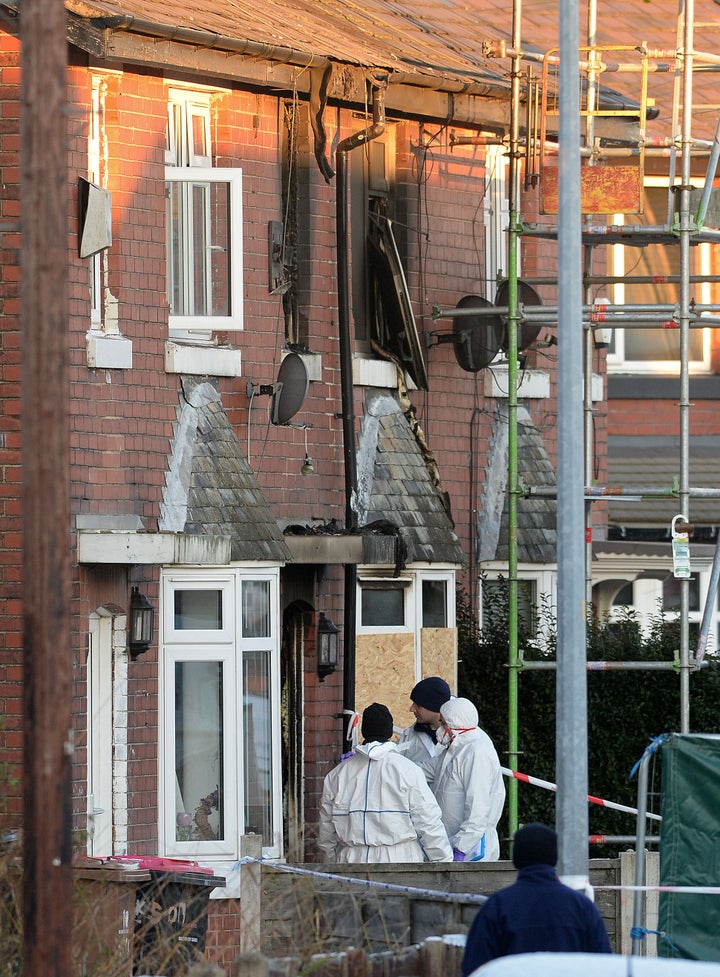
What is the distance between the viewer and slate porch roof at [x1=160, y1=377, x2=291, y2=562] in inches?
526

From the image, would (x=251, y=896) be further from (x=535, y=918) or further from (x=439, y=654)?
(x=439, y=654)

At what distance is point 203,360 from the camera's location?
13695 mm

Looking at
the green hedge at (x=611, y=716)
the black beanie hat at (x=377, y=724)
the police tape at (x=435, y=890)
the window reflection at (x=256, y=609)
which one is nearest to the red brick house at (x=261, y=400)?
the window reflection at (x=256, y=609)

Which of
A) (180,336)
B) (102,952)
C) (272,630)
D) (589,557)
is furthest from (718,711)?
(102,952)

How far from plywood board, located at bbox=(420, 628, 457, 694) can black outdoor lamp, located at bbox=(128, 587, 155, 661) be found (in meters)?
2.61

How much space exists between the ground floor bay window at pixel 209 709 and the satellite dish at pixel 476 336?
109 inches

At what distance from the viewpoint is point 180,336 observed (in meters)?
13.8

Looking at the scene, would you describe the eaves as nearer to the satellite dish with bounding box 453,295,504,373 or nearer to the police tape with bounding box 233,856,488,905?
the satellite dish with bounding box 453,295,504,373

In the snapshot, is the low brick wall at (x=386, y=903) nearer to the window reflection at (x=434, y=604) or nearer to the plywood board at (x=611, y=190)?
the plywood board at (x=611, y=190)

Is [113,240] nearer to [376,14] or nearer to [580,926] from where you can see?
[376,14]

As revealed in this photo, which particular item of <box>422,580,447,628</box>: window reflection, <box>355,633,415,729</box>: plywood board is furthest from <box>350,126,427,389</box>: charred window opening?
<box>355,633,415,729</box>: plywood board

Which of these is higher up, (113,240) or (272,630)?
(113,240)

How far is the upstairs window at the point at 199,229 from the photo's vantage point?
1381 cm

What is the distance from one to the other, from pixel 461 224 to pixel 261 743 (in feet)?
14.9
